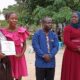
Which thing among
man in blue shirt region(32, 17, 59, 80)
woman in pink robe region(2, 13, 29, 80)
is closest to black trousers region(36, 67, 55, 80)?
man in blue shirt region(32, 17, 59, 80)

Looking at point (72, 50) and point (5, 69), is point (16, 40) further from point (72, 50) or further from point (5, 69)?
point (72, 50)

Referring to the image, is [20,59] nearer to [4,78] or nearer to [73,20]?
[4,78]

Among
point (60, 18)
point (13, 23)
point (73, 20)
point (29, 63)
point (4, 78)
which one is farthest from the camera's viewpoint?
point (60, 18)

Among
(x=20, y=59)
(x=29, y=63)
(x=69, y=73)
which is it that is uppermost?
(x=20, y=59)

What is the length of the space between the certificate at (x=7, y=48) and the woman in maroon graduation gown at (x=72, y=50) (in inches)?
50.9

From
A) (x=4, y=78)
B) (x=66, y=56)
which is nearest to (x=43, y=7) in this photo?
(x=66, y=56)

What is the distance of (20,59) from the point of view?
6.69 meters

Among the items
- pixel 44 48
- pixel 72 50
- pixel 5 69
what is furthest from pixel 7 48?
pixel 72 50

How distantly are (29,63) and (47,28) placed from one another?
523 centimetres

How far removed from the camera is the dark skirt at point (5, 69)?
5883 millimetres

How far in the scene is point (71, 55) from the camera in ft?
23.5

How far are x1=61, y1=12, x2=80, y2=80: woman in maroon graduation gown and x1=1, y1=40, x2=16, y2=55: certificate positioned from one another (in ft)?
4.24

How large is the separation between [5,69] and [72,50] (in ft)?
5.65

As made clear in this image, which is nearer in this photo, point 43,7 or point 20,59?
point 20,59
